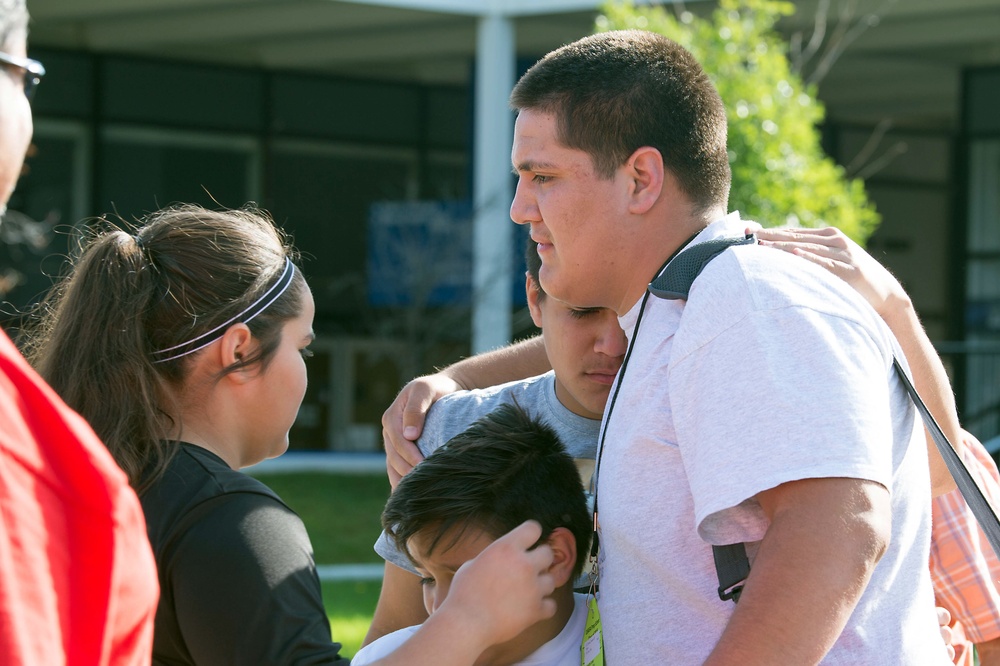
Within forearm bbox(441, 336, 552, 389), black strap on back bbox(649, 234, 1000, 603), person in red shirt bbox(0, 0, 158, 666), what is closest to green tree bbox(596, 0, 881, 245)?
forearm bbox(441, 336, 552, 389)

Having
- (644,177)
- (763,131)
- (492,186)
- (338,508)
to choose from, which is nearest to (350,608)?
(338,508)

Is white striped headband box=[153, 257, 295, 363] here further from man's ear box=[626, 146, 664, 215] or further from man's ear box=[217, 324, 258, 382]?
man's ear box=[626, 146, 664, 215]

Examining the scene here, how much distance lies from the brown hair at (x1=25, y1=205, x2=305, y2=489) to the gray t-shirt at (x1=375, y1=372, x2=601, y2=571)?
1.81 feet

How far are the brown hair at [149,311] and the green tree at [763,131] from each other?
275 inches

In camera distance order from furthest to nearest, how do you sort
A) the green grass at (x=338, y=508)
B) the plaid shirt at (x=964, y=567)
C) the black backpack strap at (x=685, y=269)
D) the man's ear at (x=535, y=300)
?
the green grass at (x=338, y=508), the man's ear at (x=535, y=300), the plaid shirt at (x=964, y=567), the black backpack strap at (x=685, y=269)

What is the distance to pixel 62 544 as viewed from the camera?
1151 mm

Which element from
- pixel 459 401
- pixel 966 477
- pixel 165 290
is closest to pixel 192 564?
pixel 165 290

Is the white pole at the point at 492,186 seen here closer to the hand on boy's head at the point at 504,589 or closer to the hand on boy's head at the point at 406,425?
the hand on boy's head at the point at 406,425

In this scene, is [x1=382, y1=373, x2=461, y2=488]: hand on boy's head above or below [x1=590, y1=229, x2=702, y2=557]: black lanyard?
below

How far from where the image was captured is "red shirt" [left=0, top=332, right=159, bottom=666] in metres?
1.10

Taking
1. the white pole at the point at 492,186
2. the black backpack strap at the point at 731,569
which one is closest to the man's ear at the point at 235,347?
the black backpack strap at the point at 731,569

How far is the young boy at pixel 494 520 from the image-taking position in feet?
7.04

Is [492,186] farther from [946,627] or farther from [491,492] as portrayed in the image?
[491,492]

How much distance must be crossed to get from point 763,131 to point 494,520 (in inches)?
297
